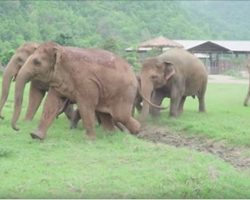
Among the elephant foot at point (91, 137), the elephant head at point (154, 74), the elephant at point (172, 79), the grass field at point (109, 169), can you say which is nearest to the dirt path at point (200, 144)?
the grass field at point (109, 169)

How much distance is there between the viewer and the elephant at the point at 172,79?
10.3 m

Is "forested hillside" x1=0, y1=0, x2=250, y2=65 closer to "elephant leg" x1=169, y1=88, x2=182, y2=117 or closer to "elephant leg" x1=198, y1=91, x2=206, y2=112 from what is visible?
"elephant leg" x1=198, y1=91, x2=206, y2=112

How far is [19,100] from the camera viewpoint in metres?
8.00

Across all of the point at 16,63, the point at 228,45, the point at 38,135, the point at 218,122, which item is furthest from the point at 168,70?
the point at 228,45

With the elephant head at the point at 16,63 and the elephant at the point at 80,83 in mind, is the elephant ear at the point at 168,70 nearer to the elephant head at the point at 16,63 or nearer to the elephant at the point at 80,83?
the elephant at the point at 80,83

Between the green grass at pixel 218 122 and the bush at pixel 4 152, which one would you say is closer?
the bush at pixel 4 152

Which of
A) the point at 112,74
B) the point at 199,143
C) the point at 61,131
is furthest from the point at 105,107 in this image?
the point at 199,143

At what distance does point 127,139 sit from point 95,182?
2556mm

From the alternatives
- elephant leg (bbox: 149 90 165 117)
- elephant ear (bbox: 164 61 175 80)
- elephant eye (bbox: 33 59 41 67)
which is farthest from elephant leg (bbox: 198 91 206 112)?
elephant eye (bbox: 33 59 41 67)

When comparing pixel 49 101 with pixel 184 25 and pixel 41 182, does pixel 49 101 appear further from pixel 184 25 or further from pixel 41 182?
pixel 184 25

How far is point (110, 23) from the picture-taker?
169 ft

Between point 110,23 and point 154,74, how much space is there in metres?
41.6

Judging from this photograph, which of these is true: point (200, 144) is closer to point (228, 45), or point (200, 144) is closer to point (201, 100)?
point (201, 100)

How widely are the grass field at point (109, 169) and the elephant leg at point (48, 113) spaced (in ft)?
0.55
